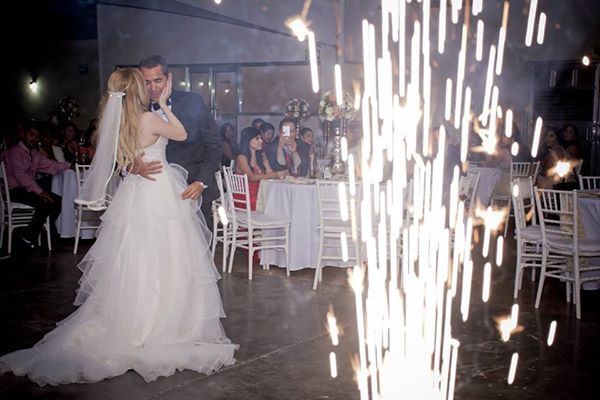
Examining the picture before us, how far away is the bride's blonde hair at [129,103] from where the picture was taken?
11.3 feet

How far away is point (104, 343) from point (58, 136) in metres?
5.48

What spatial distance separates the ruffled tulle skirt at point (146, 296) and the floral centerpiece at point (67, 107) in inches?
343

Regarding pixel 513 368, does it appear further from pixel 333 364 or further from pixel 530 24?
pixel 530 24

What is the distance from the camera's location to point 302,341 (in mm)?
3889

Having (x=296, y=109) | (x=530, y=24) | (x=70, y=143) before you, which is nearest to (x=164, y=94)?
(x=296, y=109)

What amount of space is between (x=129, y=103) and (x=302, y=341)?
1.64 metres

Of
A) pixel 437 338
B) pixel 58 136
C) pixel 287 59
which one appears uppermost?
pixel 287 59

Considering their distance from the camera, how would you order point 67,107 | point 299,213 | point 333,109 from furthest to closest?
point 67,107 → point 333,109 → point 299,213

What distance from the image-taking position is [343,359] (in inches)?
141

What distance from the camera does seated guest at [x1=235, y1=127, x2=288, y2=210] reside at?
630cm

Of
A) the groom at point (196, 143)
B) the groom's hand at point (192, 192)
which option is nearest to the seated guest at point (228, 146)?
the groom at point (196, 143)

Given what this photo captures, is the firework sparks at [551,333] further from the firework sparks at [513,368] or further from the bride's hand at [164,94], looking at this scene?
the bride's hand at [164,94]

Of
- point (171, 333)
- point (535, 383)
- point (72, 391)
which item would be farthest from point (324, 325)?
point (72, 391)

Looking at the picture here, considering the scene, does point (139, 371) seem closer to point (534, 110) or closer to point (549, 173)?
point (549, 173)
